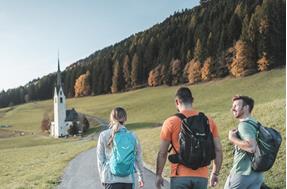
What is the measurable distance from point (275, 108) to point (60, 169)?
11203 mm

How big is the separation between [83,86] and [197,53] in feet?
165

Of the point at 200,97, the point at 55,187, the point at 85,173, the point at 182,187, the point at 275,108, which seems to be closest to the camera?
the point at 182,187

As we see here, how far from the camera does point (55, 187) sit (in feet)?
55.7

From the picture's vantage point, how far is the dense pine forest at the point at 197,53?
352 feet

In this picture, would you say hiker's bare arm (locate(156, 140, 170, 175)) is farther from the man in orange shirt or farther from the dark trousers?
the dark trousers

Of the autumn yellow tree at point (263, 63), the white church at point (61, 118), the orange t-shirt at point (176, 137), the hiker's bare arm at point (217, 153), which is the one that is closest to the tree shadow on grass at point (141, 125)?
the white church at point (61, 118)

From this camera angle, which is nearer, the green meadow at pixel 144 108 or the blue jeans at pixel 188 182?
the blue jeans at pixel 188 182

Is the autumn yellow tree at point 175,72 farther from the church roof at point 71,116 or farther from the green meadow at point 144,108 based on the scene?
the church roof at point 71,116

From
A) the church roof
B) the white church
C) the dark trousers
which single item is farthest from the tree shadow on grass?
the dark trousers

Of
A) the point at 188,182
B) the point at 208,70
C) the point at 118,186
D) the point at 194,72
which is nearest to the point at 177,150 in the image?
the point at 188,182

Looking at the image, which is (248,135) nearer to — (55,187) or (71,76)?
(55,187)

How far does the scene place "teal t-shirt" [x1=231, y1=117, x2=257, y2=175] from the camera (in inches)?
292

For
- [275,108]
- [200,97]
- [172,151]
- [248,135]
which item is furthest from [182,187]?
[200,97]

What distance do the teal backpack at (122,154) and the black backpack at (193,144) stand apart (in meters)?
1.14
